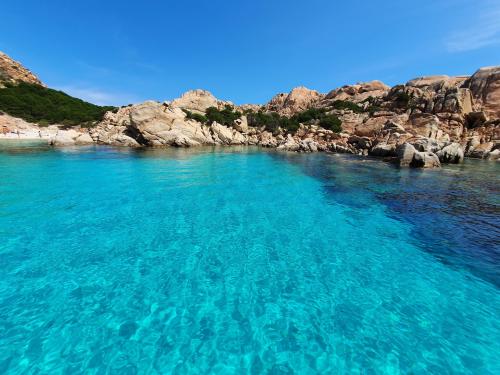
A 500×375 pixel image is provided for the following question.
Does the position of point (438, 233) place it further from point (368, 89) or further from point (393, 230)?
point (368, 89)

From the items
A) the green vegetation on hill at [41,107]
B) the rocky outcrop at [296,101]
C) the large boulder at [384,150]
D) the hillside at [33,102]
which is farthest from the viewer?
the rocky outcrop at [296,101]

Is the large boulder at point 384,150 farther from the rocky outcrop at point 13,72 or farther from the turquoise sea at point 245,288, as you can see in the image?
the rocky outcrop at point 13,72

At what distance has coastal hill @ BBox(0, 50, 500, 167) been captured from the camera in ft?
131

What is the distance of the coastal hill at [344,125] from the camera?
3988 cm

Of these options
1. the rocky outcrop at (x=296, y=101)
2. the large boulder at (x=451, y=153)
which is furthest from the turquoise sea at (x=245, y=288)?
the rocky outcrop at (x=296, y=101)

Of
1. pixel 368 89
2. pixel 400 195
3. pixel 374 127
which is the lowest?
pixel 400 195

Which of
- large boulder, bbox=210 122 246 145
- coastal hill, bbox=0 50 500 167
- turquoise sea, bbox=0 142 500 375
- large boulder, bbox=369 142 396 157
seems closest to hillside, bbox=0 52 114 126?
coastal hill, bbox=0 50 500 167

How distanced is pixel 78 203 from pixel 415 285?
44.4 feet

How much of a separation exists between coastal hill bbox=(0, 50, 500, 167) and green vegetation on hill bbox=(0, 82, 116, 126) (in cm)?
50

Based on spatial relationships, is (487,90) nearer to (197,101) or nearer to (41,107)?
(197,101)

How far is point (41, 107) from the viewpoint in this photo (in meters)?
76.4

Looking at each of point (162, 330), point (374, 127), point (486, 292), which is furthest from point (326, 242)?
point (374, 127)

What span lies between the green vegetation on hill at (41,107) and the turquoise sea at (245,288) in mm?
80940

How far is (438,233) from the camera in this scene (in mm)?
9109
